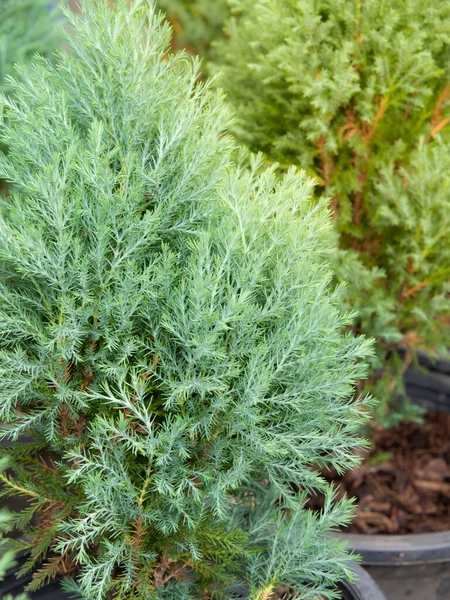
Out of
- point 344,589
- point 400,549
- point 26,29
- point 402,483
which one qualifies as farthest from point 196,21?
point 344,589

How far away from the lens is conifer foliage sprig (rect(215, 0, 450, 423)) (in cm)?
213

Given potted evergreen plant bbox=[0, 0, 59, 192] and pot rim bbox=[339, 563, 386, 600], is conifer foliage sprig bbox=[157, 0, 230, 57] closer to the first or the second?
potted evergreen plant bbox=[0, 0, 59, 192]

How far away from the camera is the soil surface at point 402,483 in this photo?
259 cm

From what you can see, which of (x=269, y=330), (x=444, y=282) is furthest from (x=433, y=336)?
(x=269, y=330)

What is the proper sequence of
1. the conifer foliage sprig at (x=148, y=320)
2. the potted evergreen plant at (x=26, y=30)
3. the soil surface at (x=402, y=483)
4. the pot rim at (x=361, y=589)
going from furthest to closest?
the potted evergreen plant at (x=26, y=30) < the soil surface at (x=402, y=483) < the pot rim at (x=361, y=589) < the conifer foliage sprig at (x=148, y=320)

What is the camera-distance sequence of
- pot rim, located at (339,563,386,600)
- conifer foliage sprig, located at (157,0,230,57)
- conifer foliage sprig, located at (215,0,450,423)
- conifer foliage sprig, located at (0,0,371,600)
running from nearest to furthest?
conifer foliage sprig, located at (0,0,371,600), pot rim, located at (339,563,386,600), conifer foliage sprig, located at (215,0,450,423), conifer foliage sprig, located at (157,0,230,57)

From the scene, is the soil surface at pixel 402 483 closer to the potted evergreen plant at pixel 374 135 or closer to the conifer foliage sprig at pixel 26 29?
the potted evergreen plant at pixel 374 135

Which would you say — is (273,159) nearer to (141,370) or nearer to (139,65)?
(139,65)

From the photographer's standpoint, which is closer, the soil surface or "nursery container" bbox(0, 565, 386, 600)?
"nursery container" bbox(0, 565, 386, 600)

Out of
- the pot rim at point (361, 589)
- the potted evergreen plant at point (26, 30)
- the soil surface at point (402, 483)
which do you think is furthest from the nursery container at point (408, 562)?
the potted evergreen plant at point (26, 30)

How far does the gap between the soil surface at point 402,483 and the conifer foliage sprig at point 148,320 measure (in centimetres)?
110

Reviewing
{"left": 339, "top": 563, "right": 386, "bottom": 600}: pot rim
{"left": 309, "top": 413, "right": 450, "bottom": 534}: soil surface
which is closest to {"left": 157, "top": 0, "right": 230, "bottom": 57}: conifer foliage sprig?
{"left": 309, "top": 413, "right": 450, "bottom": 534}: soil surface

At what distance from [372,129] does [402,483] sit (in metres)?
1.52

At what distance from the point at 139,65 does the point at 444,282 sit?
4.41 ft
